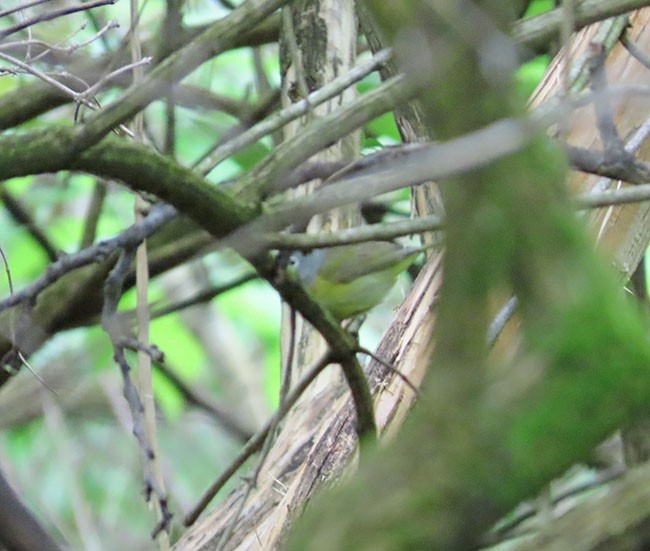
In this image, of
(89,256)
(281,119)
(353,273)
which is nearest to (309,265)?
(353,273)

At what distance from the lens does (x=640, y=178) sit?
42.6 inches

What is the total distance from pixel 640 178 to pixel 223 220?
46 centimetres

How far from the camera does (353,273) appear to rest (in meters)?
2.34

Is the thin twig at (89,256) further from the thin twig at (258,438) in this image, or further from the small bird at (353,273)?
the small bird at (353,273)

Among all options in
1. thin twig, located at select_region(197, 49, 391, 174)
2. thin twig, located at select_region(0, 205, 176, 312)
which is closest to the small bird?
thin twig, located at select_region(197, 49, 391, 174)

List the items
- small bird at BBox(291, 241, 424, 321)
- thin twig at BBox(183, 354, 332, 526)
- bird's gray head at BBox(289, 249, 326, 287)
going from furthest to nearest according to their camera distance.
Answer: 1. bird's gray head at BBox(289, 249, 326, 287)
2. small bird at BBox(291, 241, 424, 321)
3. thin twig at BBox(183, 354, 332, 526)

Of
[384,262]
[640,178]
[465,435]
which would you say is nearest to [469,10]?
[465,435]

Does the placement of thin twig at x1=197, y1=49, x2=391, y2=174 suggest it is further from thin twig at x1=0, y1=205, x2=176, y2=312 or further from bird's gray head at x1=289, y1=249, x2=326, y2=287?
bird's gray head at x1=289, y1=249, x2=326, y2=287

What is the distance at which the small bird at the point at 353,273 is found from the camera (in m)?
2.28

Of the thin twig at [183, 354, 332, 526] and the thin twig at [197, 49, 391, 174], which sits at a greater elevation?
the thin twig at [197, 49, 391, 174]

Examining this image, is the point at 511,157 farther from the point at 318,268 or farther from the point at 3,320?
the point at 318,268

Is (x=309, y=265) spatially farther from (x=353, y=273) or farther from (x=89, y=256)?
(x=89, y=256)

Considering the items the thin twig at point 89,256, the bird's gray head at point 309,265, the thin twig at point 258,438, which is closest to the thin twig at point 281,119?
the thin twig at point 89,256

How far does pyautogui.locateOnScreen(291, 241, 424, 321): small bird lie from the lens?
7.47ft
